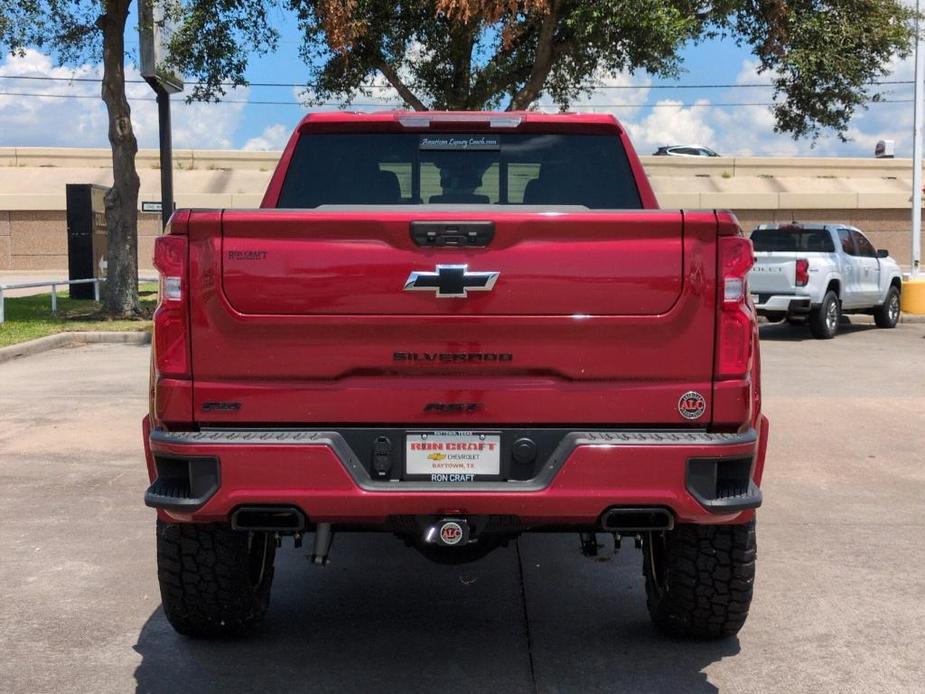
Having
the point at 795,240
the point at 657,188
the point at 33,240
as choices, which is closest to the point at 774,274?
the point at 795,240

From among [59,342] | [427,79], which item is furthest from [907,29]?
[59,342]

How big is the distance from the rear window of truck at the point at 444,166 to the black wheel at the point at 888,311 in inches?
638

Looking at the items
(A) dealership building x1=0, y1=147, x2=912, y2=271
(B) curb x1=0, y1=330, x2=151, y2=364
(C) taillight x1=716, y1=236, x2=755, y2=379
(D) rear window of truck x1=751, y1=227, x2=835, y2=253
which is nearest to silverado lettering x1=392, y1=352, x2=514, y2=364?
(C) taillight x1=716, y1=236, x2=755, y2=379

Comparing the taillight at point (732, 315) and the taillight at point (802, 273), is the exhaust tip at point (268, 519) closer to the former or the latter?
the taillight at point (732, 315)

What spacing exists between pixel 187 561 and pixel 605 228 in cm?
199

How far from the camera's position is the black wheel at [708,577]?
13.7 ft

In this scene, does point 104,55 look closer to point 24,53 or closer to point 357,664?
point 24,53

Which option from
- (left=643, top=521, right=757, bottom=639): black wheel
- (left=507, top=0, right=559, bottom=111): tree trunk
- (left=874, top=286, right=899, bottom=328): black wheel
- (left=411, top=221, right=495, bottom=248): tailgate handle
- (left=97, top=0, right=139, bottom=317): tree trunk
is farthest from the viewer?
(left=874, top=286, right=899, bottom=328): black wheel

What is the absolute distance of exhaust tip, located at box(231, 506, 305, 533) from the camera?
147 inches

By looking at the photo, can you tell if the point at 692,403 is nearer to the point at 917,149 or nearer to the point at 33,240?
the point at 917,149

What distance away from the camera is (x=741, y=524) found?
4141 mm

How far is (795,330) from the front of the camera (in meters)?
19.5

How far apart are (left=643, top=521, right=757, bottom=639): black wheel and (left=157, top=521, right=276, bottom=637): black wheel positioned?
1634 millimetres

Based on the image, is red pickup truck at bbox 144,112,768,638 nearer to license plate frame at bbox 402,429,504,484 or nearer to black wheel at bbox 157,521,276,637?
license plate frame at bbox 402,429,504,484
